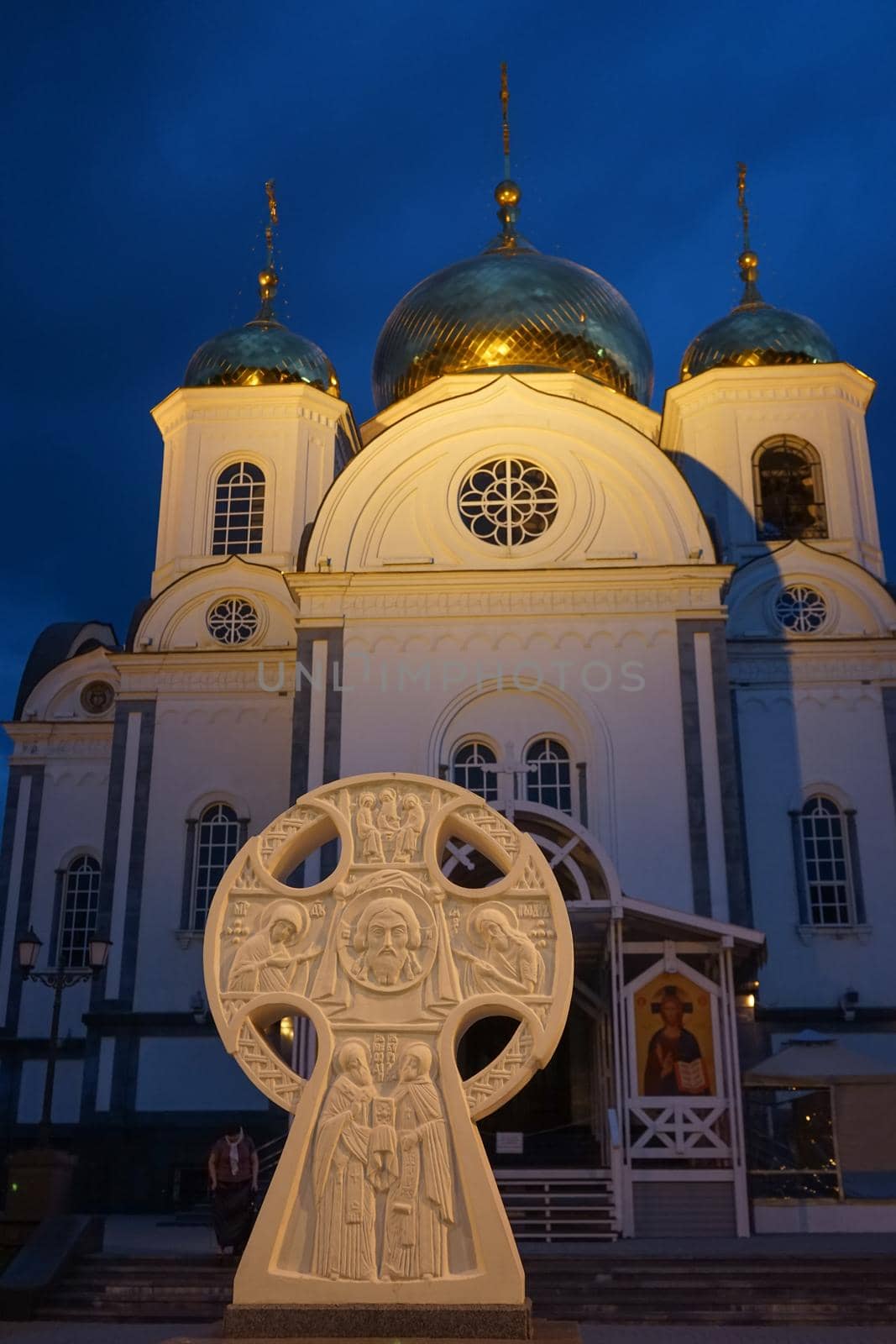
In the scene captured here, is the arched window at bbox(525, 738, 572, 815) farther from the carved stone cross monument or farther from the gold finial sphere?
the gold finial sphere

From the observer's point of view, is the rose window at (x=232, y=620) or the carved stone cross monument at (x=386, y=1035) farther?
the rose window at (x=232, y=620)

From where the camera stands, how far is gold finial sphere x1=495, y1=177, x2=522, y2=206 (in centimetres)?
3008

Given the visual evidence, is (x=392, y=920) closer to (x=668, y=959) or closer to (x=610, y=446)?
(x=668, y=959)

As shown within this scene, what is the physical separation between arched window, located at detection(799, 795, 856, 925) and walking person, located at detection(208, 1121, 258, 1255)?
35.4 ft

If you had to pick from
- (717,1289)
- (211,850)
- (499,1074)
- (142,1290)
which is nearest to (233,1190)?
(142,1290)

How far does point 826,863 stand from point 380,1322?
14733 millimetres

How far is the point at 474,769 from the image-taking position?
20.0 meters

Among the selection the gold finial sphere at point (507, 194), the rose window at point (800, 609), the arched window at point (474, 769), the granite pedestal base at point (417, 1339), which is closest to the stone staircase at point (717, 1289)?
the granite pedestal base at point (417, 1339)

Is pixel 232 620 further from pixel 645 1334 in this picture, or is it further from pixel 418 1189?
pixel 418 1189

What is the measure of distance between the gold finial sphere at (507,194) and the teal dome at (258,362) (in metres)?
6.13

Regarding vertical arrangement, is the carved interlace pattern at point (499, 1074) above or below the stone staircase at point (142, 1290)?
above

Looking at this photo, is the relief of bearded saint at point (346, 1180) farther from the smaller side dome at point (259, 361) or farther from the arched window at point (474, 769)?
the smaller side dome at point (259, 361)

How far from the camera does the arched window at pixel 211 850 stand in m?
21.9

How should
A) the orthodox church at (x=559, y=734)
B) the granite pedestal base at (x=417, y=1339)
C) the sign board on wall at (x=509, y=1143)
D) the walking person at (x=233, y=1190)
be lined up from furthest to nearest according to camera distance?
the orthodox church at (x=559, y=734) < the sign board on wall at (x=509, y=1143) < the walking person at (x=233, y=1190) < the granite pedestal base at (x=417, y=1339)
